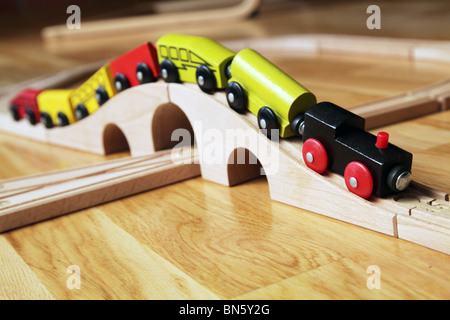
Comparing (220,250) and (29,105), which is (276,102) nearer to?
(220,250)

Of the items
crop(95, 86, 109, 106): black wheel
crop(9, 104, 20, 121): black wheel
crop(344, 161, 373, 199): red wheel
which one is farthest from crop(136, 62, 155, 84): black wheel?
crop(9, 104, 20, 121): black wheel

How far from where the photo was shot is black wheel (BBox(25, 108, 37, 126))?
1.20 m

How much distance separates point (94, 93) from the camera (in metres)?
1.01

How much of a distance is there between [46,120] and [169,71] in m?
0.44

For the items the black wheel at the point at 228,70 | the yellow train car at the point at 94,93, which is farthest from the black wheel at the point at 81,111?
the black wheel at the point at 228,70

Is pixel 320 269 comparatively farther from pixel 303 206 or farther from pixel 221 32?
pixel 221 32

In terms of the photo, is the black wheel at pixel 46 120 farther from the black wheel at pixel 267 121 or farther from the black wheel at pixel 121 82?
the black wheel at pixel 267 121

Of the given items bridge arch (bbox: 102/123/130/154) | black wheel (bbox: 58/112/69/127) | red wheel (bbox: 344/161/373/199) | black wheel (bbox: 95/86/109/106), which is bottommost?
bridge arch (bbox: 102/123/130/154)

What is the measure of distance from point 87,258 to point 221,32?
2215mm

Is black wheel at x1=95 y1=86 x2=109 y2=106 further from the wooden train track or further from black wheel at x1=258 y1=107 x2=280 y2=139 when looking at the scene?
black wheel at x1=258 y1=107 x2=280 y2=139

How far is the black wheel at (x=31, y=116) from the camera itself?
1203mm

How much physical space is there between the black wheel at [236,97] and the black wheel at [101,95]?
0.32m

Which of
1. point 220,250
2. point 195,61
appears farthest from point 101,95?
point 220,250

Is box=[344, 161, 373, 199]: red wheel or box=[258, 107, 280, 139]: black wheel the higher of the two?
box=[258, 107, 280, 139]: black wheel
